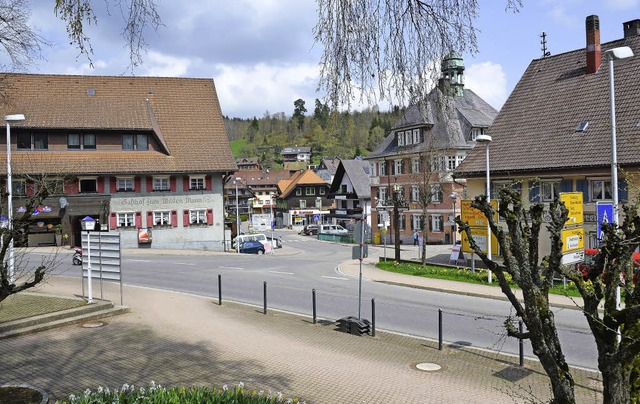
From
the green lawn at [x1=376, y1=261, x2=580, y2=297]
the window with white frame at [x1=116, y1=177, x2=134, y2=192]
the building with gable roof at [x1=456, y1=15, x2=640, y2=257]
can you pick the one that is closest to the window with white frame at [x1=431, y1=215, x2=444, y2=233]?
the building with gable roof at [x1=456, y1=15, x2=640, y2=257]

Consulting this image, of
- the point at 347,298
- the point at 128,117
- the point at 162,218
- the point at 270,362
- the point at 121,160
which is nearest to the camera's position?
the point at 270,362

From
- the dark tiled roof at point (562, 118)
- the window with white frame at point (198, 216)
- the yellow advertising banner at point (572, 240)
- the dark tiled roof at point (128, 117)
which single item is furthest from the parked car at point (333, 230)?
the yellow advertising banner at point (572, 240)

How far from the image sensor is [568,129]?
28.9 meters

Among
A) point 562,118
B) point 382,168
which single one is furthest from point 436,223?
point 562,118

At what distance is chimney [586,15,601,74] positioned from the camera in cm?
2988

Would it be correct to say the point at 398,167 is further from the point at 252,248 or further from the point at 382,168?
the point at 252,248

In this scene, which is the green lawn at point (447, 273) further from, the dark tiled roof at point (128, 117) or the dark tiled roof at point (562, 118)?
the dark tiled roof at point (128, 117)

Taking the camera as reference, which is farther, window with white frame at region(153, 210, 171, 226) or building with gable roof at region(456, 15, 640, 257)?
window with white frame at region(153, 210, 171, 226)

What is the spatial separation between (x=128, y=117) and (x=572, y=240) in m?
33.0

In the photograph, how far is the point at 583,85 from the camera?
99.8 feet

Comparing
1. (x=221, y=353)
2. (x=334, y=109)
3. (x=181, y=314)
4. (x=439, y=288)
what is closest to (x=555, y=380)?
(x=334, y=109)

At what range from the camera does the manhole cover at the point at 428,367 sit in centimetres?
1121

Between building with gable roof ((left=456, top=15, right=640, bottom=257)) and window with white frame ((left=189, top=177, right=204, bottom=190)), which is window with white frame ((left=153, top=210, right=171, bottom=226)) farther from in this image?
building with gable roof ((left=456, top=15, right=640, bottom=257))

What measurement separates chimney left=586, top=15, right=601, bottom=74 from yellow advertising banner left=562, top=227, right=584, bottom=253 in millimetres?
13430
